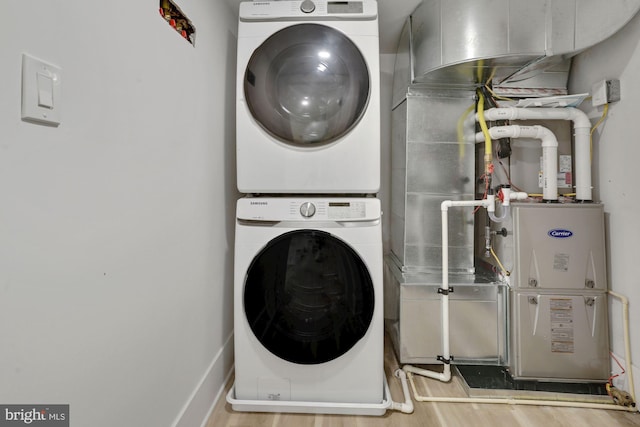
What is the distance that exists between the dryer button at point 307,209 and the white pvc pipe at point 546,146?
1.19 m

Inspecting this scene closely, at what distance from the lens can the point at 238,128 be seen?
1426 millimetres

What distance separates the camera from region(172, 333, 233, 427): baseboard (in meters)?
1.20

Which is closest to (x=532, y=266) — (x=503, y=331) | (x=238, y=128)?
(x=503, y=331)

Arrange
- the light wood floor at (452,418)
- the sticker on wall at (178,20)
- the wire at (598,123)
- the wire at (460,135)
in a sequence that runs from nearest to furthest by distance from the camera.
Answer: the sticker on wall at (178,20)
the light wood floor at (452,418)
the wire at (598,123)
the wire at (460,135)

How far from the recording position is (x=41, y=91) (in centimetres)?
62

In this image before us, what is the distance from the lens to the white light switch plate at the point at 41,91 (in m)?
0.59

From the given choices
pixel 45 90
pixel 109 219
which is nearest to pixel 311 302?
pixel 109 219

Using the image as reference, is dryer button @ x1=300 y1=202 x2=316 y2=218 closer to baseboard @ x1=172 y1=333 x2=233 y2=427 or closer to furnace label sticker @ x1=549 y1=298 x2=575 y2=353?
baseboard @ x1=172 y1=333 x2=233 y2=427

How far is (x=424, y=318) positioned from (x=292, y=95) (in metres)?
1.44

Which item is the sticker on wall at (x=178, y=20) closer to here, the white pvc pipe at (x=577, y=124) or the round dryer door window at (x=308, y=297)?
the round dryer door window at (x=308, y=297)

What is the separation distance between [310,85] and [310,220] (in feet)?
2.12

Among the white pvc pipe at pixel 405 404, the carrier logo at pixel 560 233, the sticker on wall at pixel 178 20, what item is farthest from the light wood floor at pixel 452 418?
the sticker on wall at pixel 178 20

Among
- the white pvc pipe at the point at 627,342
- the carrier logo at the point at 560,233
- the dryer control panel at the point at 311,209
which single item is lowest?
the white pvc pipe at the point at 627,342

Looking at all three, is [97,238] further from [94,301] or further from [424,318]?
[424,318]
